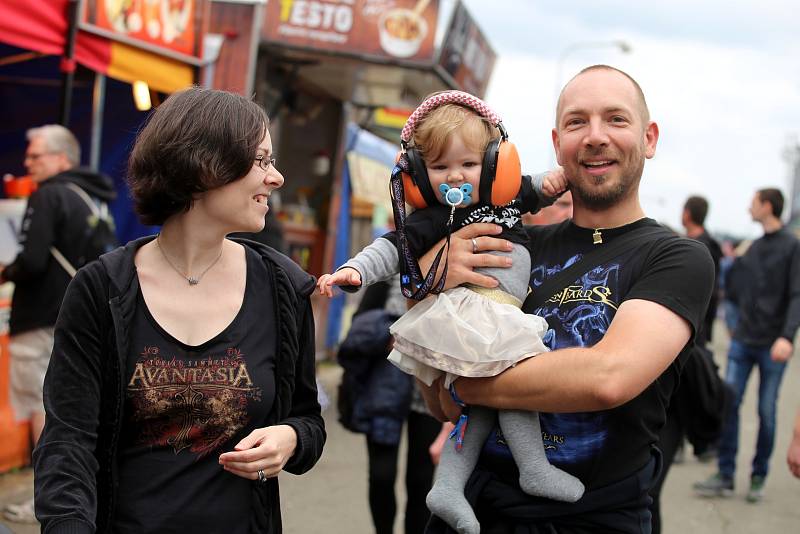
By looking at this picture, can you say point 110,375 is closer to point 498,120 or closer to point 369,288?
point 498,120

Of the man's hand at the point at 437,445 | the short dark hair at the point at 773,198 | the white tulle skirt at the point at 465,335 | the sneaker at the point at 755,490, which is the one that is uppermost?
the white tulle skirt at the point at 465,335

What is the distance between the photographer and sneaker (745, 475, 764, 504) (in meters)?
6.75

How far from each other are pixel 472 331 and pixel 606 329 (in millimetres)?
353

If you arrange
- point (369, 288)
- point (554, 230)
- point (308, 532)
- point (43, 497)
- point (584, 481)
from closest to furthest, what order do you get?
point (43, 497) < point (584, 481) < point (554, 230) < point (369, 288) < point (308, 532)

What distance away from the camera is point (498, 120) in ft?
8.15

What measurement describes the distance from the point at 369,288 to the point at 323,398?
2.08 meters

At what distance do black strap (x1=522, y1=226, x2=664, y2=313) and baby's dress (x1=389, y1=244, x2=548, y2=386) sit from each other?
2.8 inches

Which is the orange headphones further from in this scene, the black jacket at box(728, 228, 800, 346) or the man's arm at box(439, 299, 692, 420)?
the black jacket at box(728, 228, 800, 346)

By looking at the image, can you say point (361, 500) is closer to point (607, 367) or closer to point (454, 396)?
point (454, 396)

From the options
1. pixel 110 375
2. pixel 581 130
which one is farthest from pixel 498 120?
pixel 110 375

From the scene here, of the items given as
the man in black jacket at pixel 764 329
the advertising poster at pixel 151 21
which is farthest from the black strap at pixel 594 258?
the man in black jacket at pixel 764 329

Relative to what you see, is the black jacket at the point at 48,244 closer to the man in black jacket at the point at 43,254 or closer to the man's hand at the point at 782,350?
the man in black jacket at the point at 43,254

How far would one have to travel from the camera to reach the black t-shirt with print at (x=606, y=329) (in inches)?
84.9

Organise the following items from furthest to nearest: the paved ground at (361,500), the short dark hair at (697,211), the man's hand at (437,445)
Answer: the short dark hair at (697,211) → the paved ground at (361,500) → the man's hand at (437,445)
